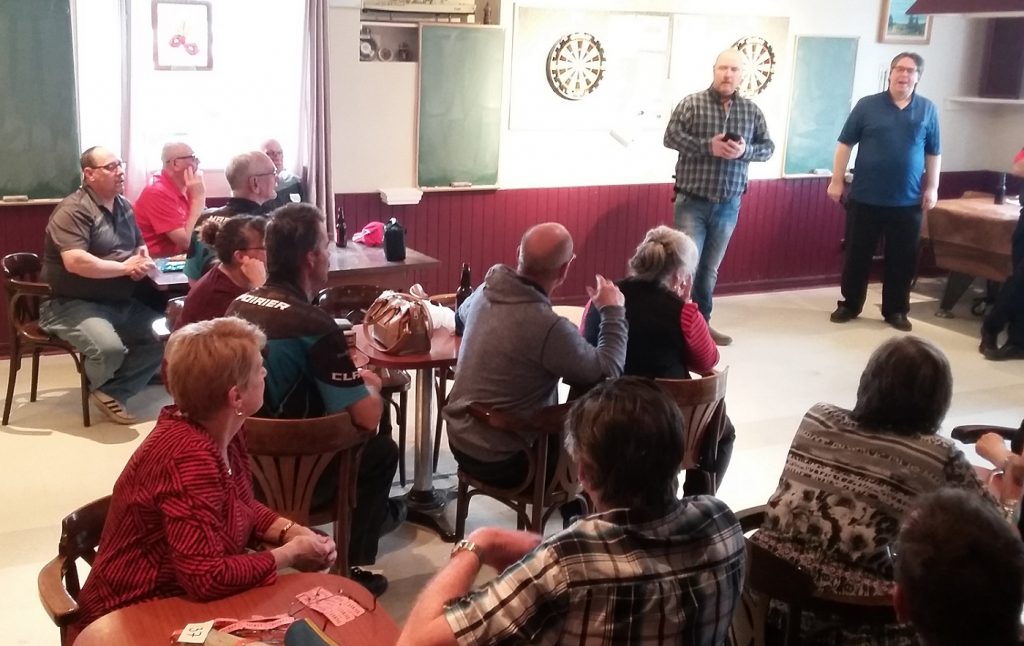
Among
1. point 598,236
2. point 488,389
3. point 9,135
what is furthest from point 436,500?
point 598,236

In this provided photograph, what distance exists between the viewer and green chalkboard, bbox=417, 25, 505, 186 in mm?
6215

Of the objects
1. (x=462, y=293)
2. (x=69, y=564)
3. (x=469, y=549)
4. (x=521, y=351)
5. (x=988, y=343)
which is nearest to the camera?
(x=469, y=549)

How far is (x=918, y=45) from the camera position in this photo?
787 cm

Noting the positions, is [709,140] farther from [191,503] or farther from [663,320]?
[191,503]

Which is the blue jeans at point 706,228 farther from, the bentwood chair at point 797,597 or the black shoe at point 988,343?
the bentwood chair at point 797,597

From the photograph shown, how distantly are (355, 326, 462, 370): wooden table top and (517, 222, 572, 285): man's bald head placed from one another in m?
0.42

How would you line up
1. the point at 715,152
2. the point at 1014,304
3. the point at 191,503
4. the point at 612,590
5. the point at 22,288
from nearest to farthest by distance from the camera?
the point at 612,590 < the point at 191,503 < the point at 22,288 < the point at 715,152 < the point at 1014,304

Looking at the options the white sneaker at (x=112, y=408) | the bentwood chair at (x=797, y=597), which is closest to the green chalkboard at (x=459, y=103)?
the white sneaker at (x=112, y=408)

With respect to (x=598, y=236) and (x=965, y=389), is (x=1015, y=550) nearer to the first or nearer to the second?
(x=965, y=389)

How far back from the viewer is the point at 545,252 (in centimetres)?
325

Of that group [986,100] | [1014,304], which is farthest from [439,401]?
[986,100]

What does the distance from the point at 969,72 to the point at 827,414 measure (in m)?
6.83

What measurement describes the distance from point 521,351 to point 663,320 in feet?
1.78

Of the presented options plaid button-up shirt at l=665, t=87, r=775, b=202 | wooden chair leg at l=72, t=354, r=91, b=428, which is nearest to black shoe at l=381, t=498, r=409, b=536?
wooden chair leg at l=72, t=354, r=91, b=428
